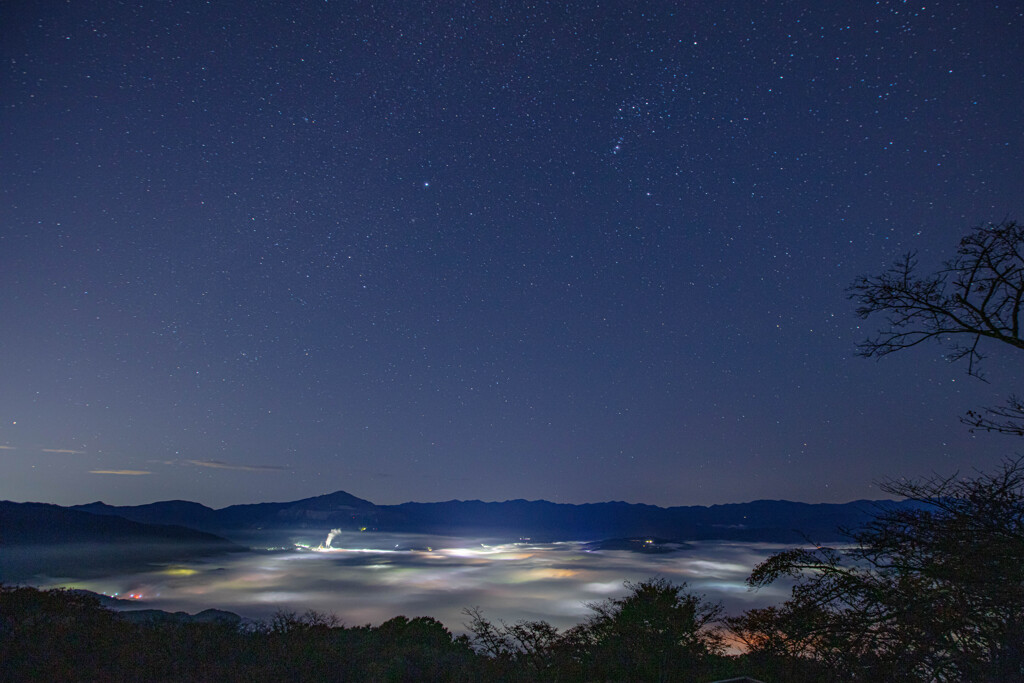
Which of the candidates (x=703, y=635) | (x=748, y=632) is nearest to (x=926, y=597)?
(x=748, y=632)

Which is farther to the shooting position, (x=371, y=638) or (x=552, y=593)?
(x=552, y=593)

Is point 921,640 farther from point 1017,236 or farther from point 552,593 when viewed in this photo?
point 552,593

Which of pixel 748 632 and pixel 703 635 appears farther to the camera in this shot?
pixel 703 635

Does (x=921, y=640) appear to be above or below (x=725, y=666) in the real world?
above

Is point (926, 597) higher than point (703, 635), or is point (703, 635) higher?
point (926, 597)

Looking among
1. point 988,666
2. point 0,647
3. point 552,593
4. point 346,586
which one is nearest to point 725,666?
point 988,666

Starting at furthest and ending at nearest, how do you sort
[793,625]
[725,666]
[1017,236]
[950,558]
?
[725,666] → [793,625] → [1017,236] → [950,558]

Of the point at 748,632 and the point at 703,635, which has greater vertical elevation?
the point at 748,632

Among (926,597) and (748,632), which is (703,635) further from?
(926,597)

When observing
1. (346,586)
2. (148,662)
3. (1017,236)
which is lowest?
(346,586)

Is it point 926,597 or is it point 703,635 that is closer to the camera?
point 926,597

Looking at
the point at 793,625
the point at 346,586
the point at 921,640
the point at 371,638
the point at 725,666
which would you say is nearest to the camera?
the point at 921,640
